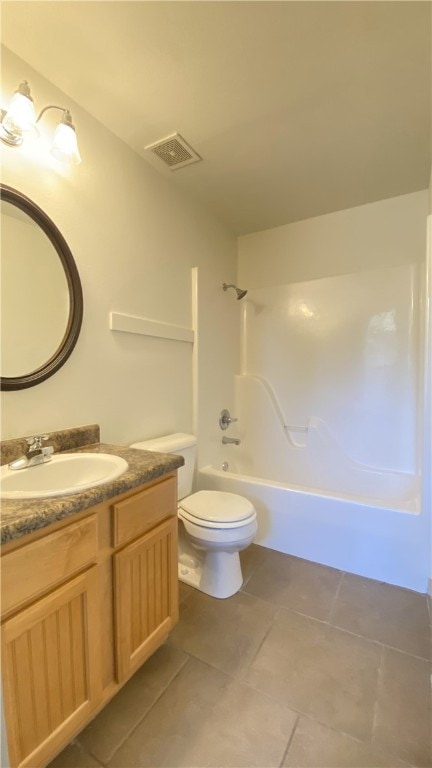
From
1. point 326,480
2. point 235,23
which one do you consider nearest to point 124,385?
point 235,23

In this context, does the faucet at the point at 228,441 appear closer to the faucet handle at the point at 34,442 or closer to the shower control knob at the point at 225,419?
the shower control knob at the point at 225,419

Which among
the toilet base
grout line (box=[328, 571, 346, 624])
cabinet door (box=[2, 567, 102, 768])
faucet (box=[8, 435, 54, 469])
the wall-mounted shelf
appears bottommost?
grout line (box=[328, 571, 346, 624])

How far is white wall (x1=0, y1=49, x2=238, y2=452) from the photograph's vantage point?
129cm

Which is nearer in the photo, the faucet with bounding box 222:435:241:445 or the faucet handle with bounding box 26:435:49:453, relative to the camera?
the faucet handle with bounding box 26:435:49:453

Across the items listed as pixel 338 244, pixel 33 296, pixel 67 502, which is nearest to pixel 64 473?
pixel 67 502

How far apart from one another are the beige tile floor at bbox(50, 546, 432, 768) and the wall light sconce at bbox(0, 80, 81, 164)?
Result: 6.69 ft

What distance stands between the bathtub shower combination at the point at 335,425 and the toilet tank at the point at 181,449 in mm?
355

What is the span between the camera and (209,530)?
1.55 m

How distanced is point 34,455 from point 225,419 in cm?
161

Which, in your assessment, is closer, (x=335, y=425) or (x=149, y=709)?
(x=149, y=709)

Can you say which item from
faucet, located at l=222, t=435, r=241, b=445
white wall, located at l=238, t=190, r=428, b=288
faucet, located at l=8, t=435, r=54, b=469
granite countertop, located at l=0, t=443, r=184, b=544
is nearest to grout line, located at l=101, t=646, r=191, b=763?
granite countertop, located at l=0, t=443, r=184, b=544

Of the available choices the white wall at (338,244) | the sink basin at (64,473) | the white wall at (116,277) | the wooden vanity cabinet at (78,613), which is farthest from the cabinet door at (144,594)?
the white wall at (338,244)

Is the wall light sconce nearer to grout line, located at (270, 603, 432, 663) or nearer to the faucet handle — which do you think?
the faucet handle

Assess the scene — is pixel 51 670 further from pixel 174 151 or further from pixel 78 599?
pixel 174 151
